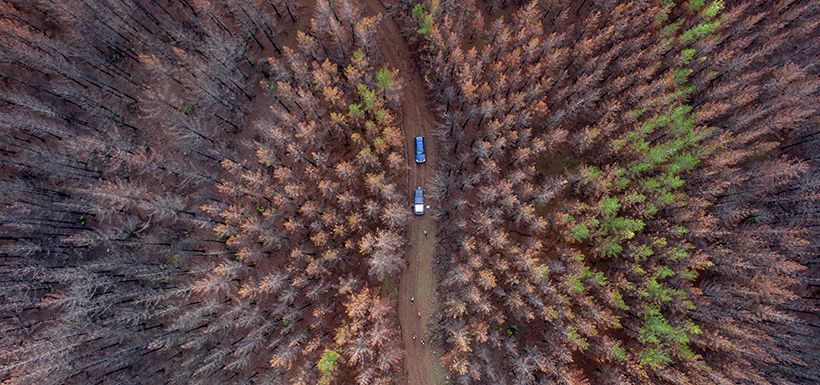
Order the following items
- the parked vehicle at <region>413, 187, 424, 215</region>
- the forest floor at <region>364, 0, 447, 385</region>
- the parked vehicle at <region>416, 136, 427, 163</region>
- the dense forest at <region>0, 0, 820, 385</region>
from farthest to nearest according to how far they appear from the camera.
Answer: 1. the parked vehicle at <region>416, 136, 427, 163</region>
2. the parked vehicle at <region>413, 187, 424, 215</region>
3. the forest floor at <region>364, 0, 447, 385</region>
4. the dense forest at <region>0, 0, 820, 385</region>

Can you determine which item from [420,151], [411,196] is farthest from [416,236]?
[420,151]

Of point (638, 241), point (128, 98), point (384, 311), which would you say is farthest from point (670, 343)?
point (128, 98)

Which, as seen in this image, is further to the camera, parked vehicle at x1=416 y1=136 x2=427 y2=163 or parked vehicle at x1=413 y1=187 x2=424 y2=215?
parked vehicle at x1=416 y1=136 x2=427 y2=163

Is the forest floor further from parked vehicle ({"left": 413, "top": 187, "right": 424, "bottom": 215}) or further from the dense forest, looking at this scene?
parked vehicle ({"left": 413, "top": 187, "right": 424, "bottom": 215})

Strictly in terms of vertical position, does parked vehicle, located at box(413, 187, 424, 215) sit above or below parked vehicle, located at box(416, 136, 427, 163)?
below

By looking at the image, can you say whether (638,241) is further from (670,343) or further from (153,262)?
(153,262)

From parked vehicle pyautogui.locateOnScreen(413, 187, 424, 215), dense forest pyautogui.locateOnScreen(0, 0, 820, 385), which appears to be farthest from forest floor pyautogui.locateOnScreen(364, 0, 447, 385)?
parked vehicle pyautogui.locateOnScreen(413, 187, 424, 215)
